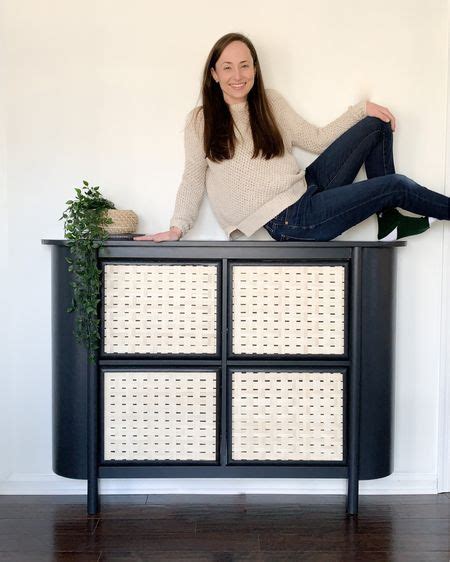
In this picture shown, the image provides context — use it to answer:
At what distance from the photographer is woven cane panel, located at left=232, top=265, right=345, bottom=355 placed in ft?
8.46

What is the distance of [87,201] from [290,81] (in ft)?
3.29

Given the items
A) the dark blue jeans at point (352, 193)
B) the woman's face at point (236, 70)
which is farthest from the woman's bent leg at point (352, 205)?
the woman's face at point (236, 70)

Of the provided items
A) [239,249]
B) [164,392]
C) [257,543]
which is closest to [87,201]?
[239,249]

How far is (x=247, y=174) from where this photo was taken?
2697 millimetres

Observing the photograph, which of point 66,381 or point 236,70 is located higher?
point 236,70

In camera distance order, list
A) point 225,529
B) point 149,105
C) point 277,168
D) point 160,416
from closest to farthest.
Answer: point 225,529, point 160,416, point 277,168, point 149,105

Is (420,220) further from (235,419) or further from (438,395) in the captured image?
(235,419)

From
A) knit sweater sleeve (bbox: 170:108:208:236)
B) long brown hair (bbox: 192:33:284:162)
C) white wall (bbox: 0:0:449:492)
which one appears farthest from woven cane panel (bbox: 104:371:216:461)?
long brown hair (bbox: 192:33:284:162)

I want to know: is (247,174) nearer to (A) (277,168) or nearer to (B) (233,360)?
(A) (277,168)

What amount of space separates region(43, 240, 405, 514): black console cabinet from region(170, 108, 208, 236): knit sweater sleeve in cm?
27

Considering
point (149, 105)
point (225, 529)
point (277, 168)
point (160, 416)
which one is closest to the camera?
point (225, 529)

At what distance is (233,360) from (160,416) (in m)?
0.35

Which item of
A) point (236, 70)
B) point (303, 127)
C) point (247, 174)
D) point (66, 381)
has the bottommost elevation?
point (66, 381)

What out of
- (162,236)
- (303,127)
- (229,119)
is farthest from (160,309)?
(303,127)
